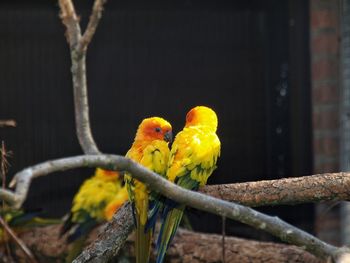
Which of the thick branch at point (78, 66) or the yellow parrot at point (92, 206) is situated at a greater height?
the thick branch at point (78, 66)

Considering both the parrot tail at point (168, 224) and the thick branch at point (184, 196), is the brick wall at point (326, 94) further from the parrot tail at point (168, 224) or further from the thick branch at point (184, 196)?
the thick branch at point (184, 196)

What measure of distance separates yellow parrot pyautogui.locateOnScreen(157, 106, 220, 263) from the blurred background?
65.6 inches

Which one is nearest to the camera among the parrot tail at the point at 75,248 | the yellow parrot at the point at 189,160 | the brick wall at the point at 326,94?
the yellow parrot at the point at 189,160

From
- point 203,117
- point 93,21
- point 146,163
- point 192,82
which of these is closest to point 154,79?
point 192,82

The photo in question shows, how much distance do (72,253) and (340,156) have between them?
1.49 m

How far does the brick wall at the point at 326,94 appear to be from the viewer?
12.6ft

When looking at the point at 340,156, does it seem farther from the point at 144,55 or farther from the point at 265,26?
the point at 144,55

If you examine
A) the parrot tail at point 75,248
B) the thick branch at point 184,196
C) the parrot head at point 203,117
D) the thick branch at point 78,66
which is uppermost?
the thick branch at point 78,66

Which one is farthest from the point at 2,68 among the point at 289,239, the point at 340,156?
the point at 289,239

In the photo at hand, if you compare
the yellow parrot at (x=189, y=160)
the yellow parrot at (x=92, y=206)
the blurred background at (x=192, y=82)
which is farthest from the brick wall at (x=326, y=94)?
the yellow parrot at (x=189, y=160)

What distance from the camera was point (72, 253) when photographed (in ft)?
10.0

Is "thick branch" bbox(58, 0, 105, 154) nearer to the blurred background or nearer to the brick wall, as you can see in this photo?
the blurred background

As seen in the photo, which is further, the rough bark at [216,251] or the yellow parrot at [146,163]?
the rough bark at [216,251]

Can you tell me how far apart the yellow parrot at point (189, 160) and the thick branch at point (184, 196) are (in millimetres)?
602
